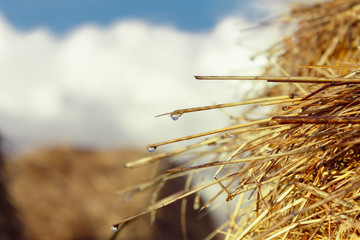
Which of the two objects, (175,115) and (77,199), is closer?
(175,115)

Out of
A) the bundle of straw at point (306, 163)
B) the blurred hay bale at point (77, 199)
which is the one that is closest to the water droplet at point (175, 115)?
the bundle of straw at point (306, 163)

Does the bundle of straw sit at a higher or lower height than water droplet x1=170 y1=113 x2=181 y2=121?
lower

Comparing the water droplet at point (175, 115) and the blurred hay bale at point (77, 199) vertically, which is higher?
the blurred hay bale at point (77, 199)

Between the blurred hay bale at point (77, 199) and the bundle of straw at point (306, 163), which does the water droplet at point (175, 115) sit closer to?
the bundle of straw at point (306, 163)

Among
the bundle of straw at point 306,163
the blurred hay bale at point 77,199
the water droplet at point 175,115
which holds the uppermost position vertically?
the blurred hay bale at point 77,199

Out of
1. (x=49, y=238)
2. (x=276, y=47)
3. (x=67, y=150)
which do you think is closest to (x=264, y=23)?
(x=276, y=47)

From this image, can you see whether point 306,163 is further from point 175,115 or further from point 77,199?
point 77,199

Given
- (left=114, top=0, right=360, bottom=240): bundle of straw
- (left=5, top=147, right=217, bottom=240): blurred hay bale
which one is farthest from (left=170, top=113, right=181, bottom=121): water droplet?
(left=5, top=147, right=217, bottom=240): blurred hay bale

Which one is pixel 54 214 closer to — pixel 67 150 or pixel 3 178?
pixel 67 150

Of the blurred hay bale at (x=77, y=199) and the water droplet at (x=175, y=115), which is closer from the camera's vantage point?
the water droplet at (x=175, y=115)

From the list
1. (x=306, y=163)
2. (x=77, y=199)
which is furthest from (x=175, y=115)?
(x=77, y=199)

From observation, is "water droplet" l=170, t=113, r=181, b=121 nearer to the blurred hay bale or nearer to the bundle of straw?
the bundle of straw
